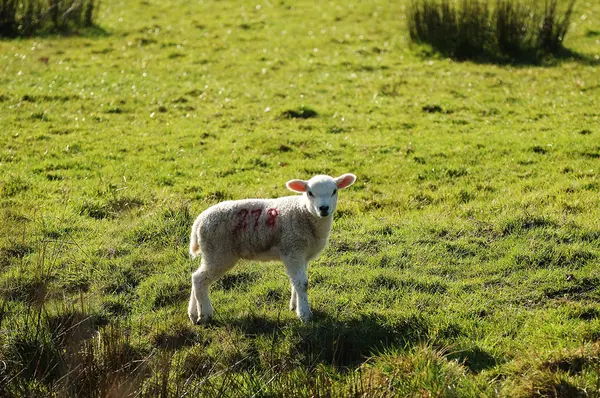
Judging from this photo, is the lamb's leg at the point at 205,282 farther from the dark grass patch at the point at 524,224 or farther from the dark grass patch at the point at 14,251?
the dark grass patch at the point at 524,224

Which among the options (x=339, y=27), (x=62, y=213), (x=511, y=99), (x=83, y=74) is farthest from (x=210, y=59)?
(x=62, y=213)

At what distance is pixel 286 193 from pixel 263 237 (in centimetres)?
330

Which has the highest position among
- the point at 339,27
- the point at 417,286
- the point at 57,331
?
the point at 57,331

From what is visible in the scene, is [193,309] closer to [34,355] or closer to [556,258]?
[34,355]

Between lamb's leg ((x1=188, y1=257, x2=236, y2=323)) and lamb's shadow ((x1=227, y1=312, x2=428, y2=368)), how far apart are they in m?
0.29

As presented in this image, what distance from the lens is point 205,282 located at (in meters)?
7.23

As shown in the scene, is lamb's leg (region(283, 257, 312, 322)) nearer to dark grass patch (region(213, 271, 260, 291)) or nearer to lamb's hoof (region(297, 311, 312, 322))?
lamb's hoof (region(297, 311, 312, 322))

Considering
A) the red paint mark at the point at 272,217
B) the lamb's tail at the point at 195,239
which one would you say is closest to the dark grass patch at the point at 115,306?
the lamb's tail at the point at 195,239

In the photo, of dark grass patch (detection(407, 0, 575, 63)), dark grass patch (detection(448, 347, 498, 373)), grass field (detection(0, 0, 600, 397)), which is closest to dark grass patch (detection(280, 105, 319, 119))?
grass field (detection(0, 0, 600, 397))

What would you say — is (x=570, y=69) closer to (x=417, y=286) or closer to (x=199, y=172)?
(x=199, y=172)

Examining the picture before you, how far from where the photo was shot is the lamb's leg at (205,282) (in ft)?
23.6

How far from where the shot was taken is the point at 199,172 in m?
11.5

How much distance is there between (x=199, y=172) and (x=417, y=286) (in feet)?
15.3

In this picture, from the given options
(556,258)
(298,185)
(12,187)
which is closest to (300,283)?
(298,185)
